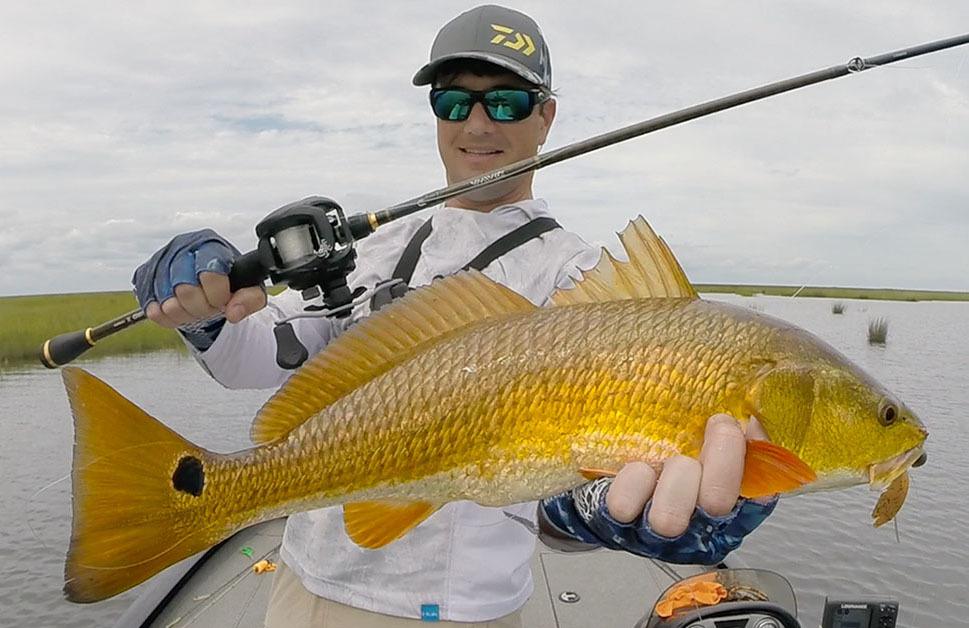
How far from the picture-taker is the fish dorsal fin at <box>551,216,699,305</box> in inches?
86.1

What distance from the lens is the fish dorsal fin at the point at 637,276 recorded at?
7.18 ft

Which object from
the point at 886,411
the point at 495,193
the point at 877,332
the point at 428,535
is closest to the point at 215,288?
the point at 428,535

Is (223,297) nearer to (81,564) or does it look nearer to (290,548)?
(81,564)

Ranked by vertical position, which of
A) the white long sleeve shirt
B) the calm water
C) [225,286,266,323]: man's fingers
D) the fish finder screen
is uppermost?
[225,286,266,323]: man's fingers

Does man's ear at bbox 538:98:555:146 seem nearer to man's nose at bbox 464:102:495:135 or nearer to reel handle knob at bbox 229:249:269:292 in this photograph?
man's nose at bbox 464:102:495:135

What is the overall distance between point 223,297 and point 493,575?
1.28 metres

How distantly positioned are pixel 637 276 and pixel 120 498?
1517 millimetres

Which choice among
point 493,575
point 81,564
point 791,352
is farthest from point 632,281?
point 81,564

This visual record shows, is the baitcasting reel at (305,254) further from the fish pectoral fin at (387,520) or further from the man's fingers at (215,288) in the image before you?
the fish pectoral fin at (387,520)

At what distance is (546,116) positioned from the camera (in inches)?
127

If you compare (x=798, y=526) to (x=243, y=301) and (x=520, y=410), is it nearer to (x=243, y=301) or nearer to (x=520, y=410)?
(x=520, y=410)

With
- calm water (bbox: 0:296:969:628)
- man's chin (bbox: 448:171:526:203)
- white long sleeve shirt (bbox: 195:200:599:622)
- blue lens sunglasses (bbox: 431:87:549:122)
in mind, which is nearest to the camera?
white long sleeve shirt (bbox: 195:200:599:622)

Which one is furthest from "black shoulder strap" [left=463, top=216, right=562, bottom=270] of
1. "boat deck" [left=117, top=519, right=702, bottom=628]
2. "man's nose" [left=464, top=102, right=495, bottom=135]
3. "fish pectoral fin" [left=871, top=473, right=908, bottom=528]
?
"boat deck" [left=117, top=519, right=702, bottom=628]

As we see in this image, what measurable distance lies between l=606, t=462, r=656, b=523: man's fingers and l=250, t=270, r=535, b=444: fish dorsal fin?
0.56m
